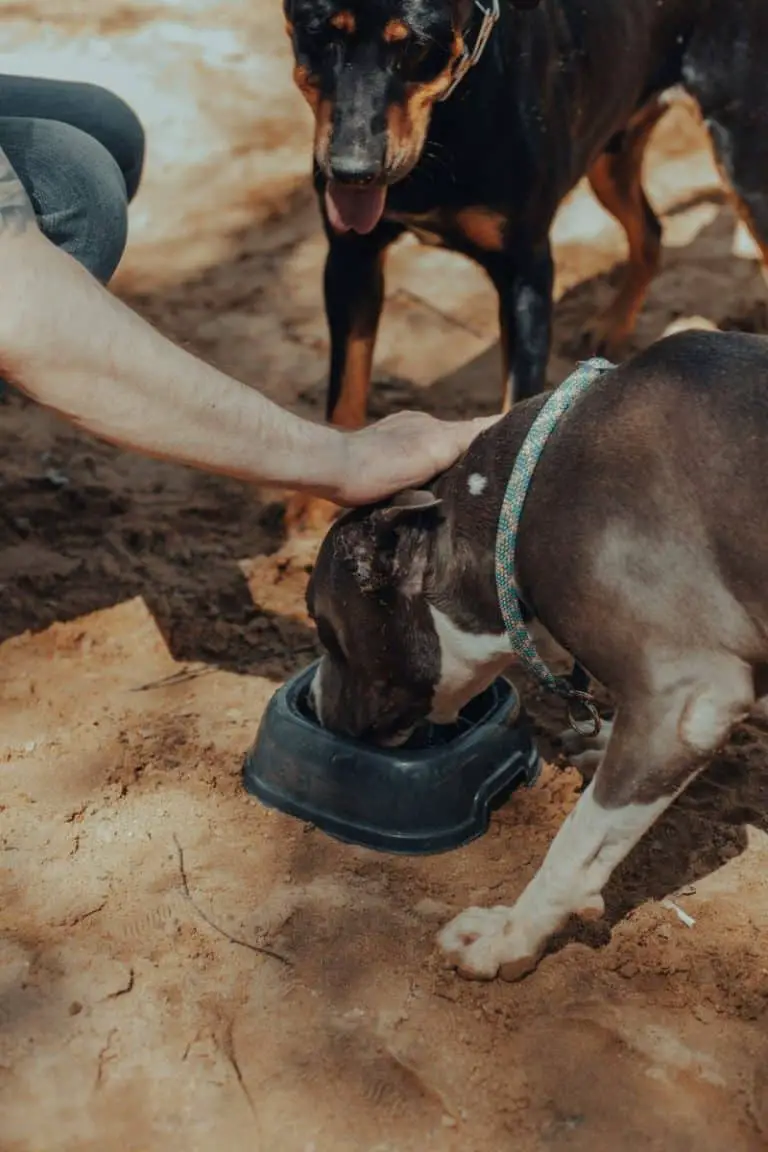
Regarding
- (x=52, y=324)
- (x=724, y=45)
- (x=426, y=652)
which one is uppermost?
(x=724, y=45)

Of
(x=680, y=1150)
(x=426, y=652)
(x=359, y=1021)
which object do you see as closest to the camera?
(x=680, y=1150)

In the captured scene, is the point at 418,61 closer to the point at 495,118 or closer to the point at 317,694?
the point at 495,118

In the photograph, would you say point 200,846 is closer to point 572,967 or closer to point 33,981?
point 33,981

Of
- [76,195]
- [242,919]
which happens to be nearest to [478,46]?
[76,195]

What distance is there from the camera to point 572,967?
9.86 feet

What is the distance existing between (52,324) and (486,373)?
11.1ft

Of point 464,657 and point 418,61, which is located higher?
point 418,61

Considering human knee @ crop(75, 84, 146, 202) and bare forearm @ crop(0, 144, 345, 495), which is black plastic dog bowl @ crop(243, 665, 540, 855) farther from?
human knee @ crop(75, 84, 146, 202)

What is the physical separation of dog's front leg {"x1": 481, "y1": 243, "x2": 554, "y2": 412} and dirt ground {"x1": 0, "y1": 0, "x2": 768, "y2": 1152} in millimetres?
937

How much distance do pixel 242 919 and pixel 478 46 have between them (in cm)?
247

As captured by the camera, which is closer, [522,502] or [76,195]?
[522,502]

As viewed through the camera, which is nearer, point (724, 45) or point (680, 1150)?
point (680, 1150)

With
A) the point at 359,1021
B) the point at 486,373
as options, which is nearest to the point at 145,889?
the point at 359,1021

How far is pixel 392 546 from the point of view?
3051mm
